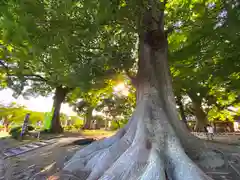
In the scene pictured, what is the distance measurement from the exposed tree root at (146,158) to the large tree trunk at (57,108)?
31.7 feet

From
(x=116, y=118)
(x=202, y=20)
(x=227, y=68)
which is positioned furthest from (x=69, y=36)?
(x=116, y=118)

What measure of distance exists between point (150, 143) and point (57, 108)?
11.9m

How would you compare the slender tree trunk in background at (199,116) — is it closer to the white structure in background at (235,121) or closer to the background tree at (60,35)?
the white structure in background at (235,121)

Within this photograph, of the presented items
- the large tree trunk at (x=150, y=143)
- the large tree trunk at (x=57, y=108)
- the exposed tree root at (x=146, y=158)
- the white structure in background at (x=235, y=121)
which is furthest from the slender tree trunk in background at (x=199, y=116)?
the large tree trunk at (x=57, y=108)

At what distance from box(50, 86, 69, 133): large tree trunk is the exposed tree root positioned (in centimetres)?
966

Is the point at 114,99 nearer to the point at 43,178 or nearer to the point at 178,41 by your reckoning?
the point at 178,41

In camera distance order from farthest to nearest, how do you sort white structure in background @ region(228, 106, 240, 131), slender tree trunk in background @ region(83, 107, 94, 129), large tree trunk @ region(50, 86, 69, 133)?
slender tree trunk in background @ region(83, 107, 94, 129), white structure in background @ region(228, 106, 240, 131), large tree trunk @ region(50, 86, 69, 133)

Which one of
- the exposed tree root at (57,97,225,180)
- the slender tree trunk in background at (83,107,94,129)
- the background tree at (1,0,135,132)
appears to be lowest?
the exposed tree root at (57,97,225,180)

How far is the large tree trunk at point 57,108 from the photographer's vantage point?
1214 centimetres

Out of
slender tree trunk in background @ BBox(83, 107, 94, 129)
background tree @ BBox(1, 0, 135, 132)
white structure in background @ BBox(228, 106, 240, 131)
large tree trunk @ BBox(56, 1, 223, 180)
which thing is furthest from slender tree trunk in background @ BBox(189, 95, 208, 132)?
slender tree trunk in background @ BBox(83, 107, 94, 129)

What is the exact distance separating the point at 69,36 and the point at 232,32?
3.85m

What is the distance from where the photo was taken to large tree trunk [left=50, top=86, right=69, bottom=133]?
39.8 ft

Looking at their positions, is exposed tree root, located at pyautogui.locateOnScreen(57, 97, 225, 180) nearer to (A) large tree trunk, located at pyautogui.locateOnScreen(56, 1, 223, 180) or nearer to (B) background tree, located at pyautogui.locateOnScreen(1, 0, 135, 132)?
(A) large tree trunk, located at pyautogui.locateOnScreen(56, 1, 223, 180)

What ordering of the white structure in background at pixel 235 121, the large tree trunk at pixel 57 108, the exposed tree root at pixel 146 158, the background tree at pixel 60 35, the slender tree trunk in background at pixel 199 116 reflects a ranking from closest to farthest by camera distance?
the exposed tree root at pixel 146 158
the background tree at pixel 60 35
the slender tree trunk in background at pixel 199 116
the large tree trunk at pixel 57 108
the white structure in background at pixel 235 121
